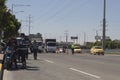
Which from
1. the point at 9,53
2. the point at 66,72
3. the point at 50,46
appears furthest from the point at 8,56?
the point at 50,46

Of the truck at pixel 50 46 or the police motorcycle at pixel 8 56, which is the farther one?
the truck at pixel 50 46

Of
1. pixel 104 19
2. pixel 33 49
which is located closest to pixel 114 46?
pixel 104 19

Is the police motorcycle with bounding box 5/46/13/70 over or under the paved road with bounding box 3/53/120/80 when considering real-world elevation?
over

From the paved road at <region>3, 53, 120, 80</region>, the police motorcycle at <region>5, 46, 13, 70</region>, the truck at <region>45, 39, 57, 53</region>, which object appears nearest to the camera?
the paved road at <region>3, 53, 120, 80</region>

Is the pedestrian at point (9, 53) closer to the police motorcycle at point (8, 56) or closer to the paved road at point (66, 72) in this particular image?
the police motorcycle at point (8, 56)

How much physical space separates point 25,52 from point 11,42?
1304 millimetres

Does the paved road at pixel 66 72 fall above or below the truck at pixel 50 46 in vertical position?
below

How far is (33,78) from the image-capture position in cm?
1884

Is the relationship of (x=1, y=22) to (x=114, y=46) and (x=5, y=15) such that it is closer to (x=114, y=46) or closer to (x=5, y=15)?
(x=5, y=15)

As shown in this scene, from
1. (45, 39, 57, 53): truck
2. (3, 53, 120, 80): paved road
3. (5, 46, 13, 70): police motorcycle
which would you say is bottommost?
(3, 53, 120, 80): paved road

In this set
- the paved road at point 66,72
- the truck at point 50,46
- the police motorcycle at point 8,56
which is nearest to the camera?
the paved road at point 66,72

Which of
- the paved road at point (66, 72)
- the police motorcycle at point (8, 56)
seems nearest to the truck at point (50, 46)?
the paved road at point (66, 72)

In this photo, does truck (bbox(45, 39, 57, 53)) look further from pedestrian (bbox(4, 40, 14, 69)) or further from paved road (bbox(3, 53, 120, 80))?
pedestrian (bbox(4, 40, 14, 69))

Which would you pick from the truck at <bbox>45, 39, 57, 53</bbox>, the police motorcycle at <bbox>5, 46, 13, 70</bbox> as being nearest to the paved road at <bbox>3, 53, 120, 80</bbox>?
the police motorcycle at <bbox>5, 46, 13, 70</bbox>
